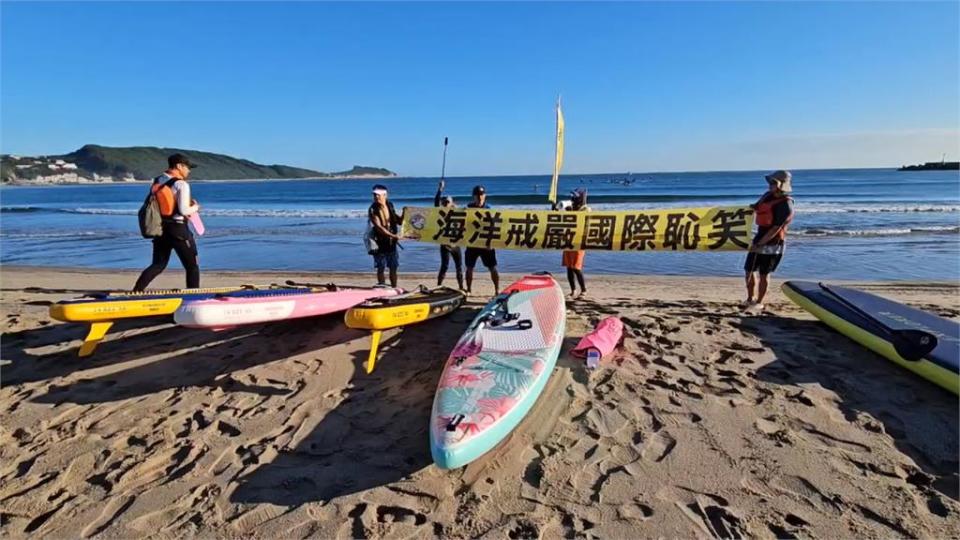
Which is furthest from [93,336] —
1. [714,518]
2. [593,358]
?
[714,518]

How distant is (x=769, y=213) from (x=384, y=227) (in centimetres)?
491

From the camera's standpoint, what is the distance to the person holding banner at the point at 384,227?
667 centimetres

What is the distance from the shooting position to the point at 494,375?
3896 millimetres

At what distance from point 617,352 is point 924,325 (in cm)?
308

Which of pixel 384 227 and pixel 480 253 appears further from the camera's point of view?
pixel 480 253

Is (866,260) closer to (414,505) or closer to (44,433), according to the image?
(414,505)

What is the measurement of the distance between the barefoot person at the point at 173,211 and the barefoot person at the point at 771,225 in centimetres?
677

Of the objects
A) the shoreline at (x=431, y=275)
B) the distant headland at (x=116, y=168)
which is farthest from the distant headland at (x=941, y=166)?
the distant headland at (x=116, y=168)

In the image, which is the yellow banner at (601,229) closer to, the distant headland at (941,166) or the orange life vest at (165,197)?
the orange life vest at (165,197)

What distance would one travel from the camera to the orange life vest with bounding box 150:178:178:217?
558 cm

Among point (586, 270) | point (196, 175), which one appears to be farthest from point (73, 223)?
point (196, 175)

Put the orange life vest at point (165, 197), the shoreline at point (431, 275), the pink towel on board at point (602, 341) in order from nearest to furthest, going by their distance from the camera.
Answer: the pink towel on board at point (602, 341)
the orange life vest at point (165, 197)
the shoreline at point (431, 275)

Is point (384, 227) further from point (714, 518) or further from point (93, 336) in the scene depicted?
point (714, 518)

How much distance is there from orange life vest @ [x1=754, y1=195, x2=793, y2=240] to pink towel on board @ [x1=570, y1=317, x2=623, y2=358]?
246 centimetres
